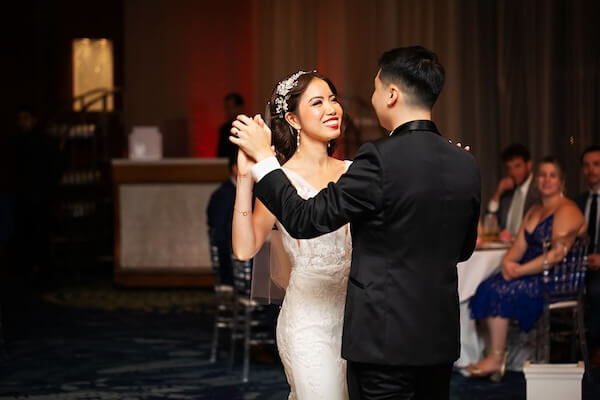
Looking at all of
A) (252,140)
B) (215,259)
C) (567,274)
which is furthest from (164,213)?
(252,140)

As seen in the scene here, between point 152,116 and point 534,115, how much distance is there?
4696 millimetres

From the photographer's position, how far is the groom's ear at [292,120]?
3296 millimetres

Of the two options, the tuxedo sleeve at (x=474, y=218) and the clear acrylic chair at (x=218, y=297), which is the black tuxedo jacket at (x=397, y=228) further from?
the clear acrylic chair at (x=218, y=297)

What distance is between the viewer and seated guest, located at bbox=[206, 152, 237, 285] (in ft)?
21.5

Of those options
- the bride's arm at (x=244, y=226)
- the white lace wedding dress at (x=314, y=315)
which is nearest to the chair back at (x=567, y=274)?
the white lace wedding dress at (x=314, y=315)

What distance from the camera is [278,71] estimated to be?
10570mm

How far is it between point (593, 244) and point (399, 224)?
4.33 meters

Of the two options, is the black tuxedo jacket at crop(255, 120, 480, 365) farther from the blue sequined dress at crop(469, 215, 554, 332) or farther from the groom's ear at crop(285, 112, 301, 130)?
the blue sequined dress at crop(469, 215, 554, 332)

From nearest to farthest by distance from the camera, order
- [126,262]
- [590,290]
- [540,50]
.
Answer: [590,290]
[540,50]
[126,262]

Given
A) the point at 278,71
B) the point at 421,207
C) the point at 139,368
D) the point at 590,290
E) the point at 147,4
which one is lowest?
the point at 139,368

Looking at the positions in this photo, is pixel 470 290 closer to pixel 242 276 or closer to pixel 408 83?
pixel 242 276

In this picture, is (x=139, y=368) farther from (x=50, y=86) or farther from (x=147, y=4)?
(x=50, y=86)

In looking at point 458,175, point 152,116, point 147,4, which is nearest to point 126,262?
point 152,116

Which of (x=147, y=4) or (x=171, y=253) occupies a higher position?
(x=147, y=4)
